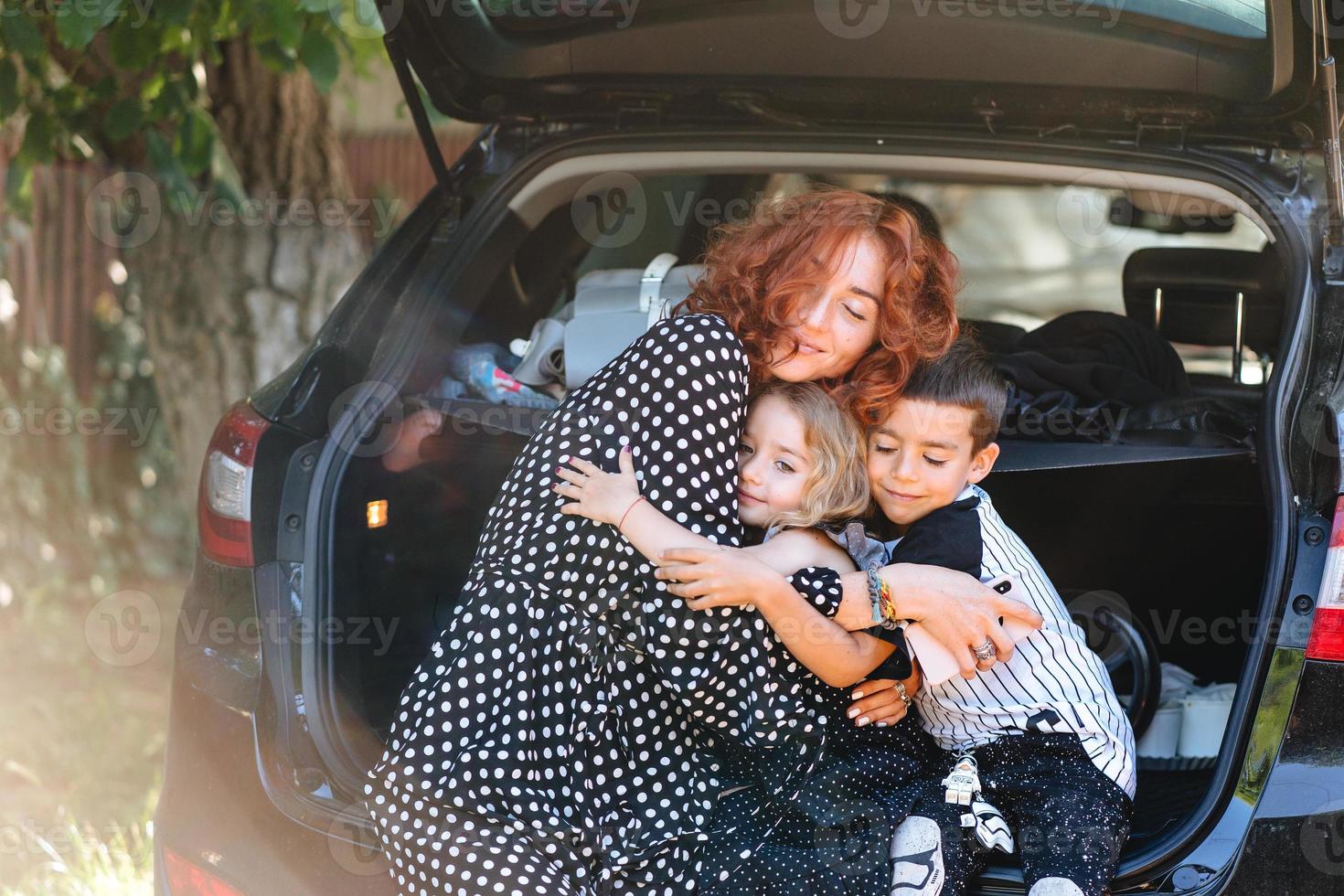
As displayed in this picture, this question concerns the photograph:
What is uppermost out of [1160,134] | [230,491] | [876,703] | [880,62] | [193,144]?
[880,62]

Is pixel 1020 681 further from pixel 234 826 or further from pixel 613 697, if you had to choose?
pixel 234 826

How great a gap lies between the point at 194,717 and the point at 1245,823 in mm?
1676

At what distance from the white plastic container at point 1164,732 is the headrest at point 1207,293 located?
95 centimetres

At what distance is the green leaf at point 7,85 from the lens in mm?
3471

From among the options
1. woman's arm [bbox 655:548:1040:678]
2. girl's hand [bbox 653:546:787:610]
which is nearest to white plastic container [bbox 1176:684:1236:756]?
woman's arm [bbox 655:548:1040:678]

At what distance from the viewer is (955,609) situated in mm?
1991

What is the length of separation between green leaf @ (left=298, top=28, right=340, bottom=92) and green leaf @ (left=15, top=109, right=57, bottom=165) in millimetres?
1007

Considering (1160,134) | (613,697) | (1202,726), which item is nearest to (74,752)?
(613,697)

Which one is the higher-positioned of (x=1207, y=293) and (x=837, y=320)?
(x=837, y=320)

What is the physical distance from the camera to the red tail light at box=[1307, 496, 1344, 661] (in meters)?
1.80

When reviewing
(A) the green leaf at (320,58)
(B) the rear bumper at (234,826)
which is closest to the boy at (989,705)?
(B) the rear bumper at (234,826)

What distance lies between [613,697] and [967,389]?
0.79 meters

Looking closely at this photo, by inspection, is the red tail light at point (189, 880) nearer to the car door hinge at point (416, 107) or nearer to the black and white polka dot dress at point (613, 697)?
the black and white polka dot dress at point (613, 697)

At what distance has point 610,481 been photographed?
1945mm
